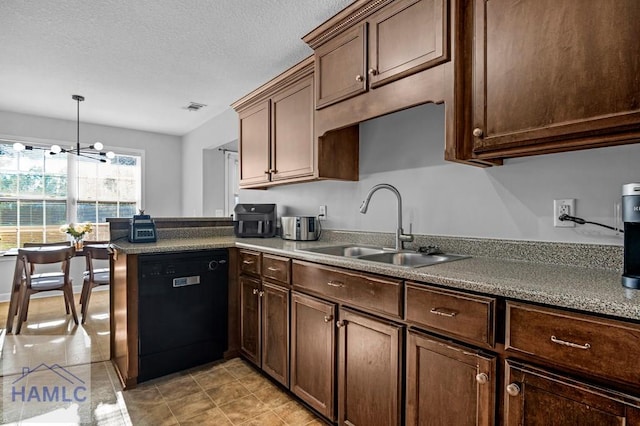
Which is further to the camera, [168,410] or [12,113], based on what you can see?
[12,113]

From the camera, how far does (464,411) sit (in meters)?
1.21

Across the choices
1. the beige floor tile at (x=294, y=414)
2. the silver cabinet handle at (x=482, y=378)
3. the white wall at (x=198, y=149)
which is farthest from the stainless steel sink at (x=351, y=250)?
the white wall at (x=198, y=149)

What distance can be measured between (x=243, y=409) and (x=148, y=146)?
4.74 meters

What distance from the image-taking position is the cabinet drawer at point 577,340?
0.88 m

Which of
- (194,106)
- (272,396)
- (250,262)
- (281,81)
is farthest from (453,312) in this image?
(194,106)

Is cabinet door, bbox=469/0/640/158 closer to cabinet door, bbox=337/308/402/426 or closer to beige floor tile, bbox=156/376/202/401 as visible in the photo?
cabinet door, bbox=337/308/402/426

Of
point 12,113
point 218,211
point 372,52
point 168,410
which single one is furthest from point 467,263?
point 12,113

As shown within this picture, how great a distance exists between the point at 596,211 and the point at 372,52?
1265 mm

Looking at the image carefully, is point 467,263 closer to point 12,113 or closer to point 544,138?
point 544,138

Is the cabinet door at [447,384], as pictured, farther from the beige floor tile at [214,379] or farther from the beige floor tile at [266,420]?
the beige floor tile at [214,379]

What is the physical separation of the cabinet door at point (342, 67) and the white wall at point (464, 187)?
428mm

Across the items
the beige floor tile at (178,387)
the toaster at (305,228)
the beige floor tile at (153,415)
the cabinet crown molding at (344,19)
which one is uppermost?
the cabinet crown molding at (344,19)

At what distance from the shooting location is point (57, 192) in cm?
486

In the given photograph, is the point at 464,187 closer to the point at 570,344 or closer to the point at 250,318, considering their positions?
the point at 570,344
